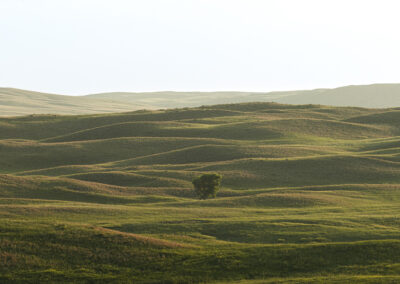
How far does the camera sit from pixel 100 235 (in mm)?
44938

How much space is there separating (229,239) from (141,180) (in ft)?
125

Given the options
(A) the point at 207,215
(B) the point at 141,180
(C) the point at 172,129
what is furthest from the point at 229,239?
(C) the point at 172,129

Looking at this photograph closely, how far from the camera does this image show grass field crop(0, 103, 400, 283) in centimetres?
4016

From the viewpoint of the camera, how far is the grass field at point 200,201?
132 feet

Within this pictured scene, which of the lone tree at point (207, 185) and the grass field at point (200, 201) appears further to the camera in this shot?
the lone tree at point (207, 185)

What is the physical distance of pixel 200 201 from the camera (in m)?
70.3

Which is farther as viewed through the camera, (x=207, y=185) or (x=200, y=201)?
(x=207, y=185)

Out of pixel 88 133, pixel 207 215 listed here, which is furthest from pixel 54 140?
pixel 207 215

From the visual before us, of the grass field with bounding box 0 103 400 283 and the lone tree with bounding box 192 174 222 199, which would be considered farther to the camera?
the lone tree with bounding box 192 174 222 199

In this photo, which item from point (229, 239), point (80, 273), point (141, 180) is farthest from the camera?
point (141, 180)

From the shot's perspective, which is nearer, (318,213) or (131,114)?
(318,213)

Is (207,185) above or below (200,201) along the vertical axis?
above

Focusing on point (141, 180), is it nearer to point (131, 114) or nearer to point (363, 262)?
point (363, 262)

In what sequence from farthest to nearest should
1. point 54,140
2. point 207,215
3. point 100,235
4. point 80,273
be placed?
1. point 54,140
2. point 207,215
3. point 100,235
4. point 80,273
